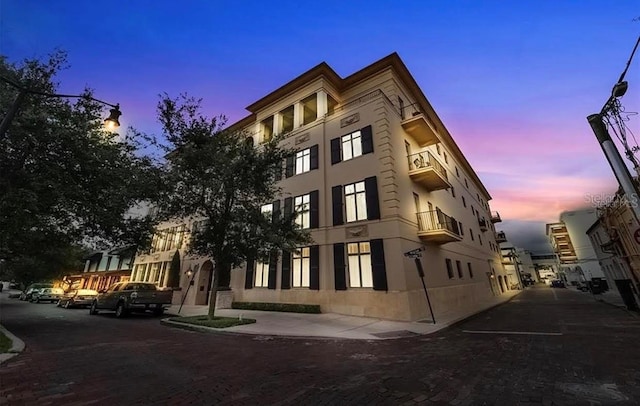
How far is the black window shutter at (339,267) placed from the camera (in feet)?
46.3

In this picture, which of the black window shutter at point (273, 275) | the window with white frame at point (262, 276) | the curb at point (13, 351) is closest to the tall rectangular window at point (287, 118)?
the black window shutter at point (273, 275)

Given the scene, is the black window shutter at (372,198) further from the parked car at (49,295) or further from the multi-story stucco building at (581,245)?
the multi-story stucco building at (581,245)

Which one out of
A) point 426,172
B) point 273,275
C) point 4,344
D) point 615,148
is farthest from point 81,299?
point 615,148

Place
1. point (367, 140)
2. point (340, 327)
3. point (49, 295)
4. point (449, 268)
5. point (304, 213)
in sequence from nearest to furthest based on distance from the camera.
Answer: point (340, 327) < point (367, 140) < point (304, 213) < point (449, 268) < point (49, 295)

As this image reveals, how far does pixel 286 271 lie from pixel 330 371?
11.3 m

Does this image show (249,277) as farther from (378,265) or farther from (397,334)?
(397,334)

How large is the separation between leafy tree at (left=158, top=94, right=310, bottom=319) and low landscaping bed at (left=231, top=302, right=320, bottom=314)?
12.7ft

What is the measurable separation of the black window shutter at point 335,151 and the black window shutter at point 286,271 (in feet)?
20.0

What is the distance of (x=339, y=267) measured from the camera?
14.4 meters

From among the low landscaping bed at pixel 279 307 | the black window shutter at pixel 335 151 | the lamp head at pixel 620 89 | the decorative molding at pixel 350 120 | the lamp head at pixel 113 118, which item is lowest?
the low landscaping bed at pixel 279 307

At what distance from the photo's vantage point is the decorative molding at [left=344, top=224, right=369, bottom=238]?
14.2 metres

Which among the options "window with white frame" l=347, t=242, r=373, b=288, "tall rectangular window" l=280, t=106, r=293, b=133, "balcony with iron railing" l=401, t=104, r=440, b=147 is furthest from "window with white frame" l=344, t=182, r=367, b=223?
"tall rectangular window" l=280, t=106, r=293, b=133

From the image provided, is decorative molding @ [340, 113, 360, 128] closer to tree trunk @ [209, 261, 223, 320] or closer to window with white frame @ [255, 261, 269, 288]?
window with white frame @ [255, 261, 269, 288]

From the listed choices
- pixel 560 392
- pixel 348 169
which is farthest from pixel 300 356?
pixel 348 169
